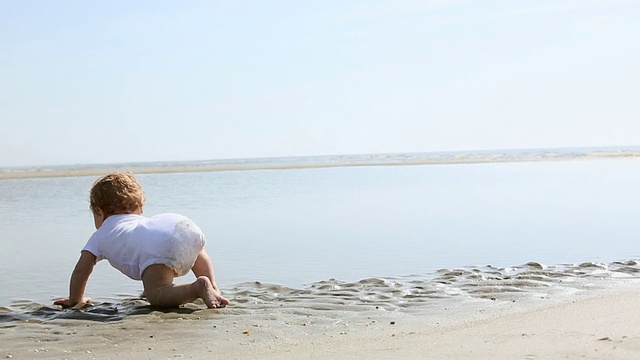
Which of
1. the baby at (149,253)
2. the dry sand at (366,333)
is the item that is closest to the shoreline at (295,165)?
the baby at (149,253)

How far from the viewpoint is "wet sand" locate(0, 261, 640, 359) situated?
4.13 meters

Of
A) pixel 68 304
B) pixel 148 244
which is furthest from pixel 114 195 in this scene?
pixel 68 304

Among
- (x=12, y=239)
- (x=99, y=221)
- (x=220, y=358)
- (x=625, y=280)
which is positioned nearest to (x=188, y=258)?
(x=99, y=221)

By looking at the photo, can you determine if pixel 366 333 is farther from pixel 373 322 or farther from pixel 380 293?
pixel 380 293

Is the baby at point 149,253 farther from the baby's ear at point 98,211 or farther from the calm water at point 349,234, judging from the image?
the calm water at point 349,234

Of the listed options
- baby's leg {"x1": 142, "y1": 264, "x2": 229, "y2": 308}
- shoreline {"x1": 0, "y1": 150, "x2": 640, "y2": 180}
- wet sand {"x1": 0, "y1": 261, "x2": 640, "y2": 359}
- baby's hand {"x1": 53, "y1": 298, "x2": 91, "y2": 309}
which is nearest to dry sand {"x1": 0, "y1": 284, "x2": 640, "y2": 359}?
wet sand {"x1": 0, "y1": 261, "x2": 640, "y2": 359}

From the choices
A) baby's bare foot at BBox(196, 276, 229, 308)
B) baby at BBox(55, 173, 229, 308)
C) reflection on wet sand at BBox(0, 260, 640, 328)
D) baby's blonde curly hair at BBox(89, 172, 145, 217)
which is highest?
baby's blonde curly hair at BBox(89, 172, 145, 217)

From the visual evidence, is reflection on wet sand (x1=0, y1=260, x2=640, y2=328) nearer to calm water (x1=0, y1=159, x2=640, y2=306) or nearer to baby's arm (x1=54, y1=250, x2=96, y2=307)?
baby's arm (x1=54, y1=250, x2=96, y2=307)

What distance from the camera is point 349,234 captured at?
1017cm

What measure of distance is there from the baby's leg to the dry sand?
0.11 m

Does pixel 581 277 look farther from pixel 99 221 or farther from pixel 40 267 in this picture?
pixel 40 267

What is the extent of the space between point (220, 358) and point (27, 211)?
1194cm

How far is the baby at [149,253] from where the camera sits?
5.85 m

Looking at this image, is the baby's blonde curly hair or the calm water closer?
the baby's blonde curly hair
